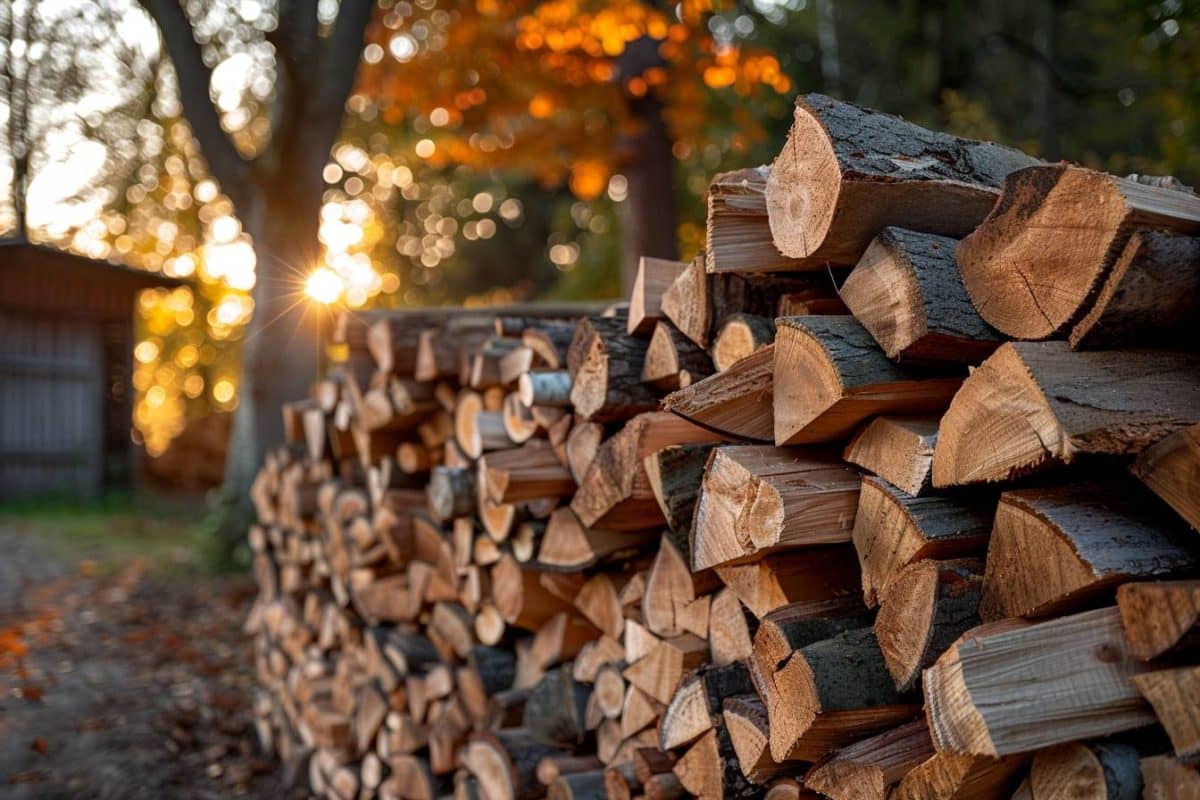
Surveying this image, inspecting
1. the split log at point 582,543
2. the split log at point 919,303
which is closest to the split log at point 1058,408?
the split log at point 919,303

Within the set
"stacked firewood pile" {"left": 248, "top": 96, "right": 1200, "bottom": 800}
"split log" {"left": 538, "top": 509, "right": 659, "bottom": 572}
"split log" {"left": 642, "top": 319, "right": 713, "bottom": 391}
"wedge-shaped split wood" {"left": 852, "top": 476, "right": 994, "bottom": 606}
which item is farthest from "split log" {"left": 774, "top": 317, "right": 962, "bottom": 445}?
"split log" {"left": 538, "top": 509, "right": 659, "bottom": 572}

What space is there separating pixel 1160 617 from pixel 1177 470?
18 cm

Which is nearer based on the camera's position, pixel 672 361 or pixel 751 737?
pixel 751 737

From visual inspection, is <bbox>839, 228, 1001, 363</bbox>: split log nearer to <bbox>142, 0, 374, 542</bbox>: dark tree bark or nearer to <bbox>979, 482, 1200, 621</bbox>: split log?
<bbox>979, 482, 1200, 621</bbox>: split log

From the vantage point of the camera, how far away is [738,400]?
1.85 metres

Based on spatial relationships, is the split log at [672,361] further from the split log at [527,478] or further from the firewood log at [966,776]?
the firewood log at [966,776]

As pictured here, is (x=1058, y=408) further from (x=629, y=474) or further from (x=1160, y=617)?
(x=629, y=474)

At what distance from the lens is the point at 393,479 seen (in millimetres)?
3494

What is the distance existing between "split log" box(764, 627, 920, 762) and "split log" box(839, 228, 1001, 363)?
1.56ft

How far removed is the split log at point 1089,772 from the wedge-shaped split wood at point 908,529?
0.32 metres

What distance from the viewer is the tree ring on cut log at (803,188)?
1.64 meters

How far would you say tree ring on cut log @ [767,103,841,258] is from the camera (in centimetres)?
164

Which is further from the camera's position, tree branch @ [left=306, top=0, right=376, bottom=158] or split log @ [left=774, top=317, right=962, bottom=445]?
tree branch @ [left=306, top=0, right=376, bottom=158]

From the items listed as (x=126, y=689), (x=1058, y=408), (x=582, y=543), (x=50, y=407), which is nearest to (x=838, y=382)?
(x=1058, y=408)
